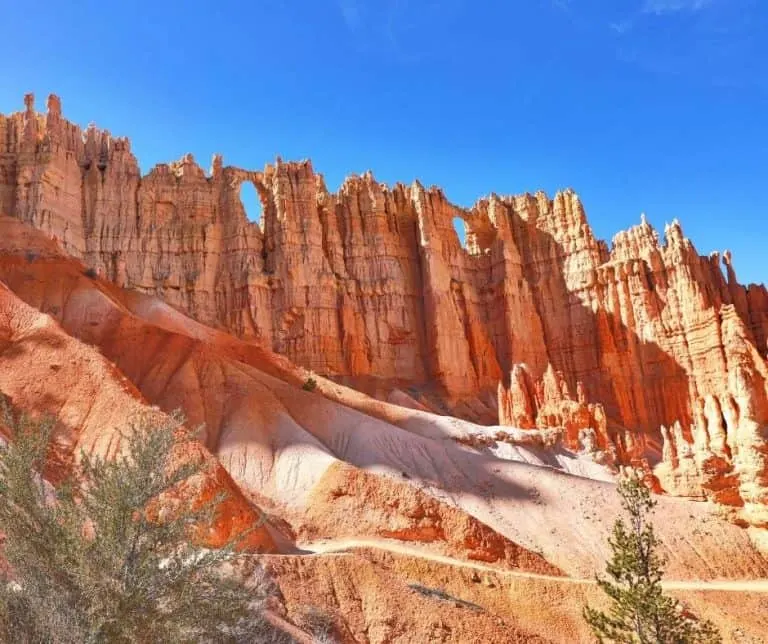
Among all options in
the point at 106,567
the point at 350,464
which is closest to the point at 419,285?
the point at 350,464

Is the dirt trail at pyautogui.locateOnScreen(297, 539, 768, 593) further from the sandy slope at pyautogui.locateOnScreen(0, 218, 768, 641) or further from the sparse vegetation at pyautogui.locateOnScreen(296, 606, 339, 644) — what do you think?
the sparse vegetation at pyautogui.locateOnScreen(296, 606, 339, 644)

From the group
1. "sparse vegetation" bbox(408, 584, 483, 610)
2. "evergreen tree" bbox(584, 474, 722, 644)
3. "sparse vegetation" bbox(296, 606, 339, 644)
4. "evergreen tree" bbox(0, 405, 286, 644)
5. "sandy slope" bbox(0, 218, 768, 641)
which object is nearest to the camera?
"evergreen tree" bbox(0, 405, 286, 644)

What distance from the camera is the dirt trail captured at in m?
29.0

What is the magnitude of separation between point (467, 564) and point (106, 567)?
20.5 m

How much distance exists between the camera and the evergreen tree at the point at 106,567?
11.1m

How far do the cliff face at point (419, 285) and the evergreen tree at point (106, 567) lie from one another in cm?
4105

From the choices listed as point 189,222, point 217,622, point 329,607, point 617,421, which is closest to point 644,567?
point 329,607

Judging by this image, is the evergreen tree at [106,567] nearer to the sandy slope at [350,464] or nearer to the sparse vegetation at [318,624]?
the sparse vegetation at [318,624]

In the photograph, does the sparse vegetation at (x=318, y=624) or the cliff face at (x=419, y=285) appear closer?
the sparse vegetation at (x=318, y=624)

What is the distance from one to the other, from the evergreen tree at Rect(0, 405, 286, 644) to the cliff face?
41053 millimetres

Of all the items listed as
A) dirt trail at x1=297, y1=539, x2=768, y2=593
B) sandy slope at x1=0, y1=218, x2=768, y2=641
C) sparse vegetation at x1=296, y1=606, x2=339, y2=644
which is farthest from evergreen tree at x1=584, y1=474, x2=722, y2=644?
dirt trail at x1=297, y1=539, x2=768, y2=593

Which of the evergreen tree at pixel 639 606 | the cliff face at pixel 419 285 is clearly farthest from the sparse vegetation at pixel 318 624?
the cliff face at pixel 419 285

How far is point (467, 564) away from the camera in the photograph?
29.9 metres

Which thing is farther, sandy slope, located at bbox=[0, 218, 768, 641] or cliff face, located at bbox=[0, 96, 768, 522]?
cliff face, located at bbox=[0, 96, 768, 522]
